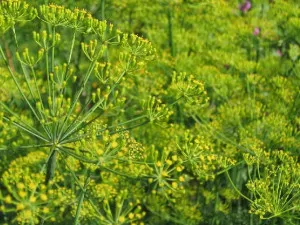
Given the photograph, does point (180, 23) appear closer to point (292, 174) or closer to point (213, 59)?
point (213, 59)

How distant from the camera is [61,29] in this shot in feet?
16.8

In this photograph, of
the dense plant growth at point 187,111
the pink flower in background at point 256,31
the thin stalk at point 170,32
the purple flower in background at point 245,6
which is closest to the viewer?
the dense plant growth at point 187,111

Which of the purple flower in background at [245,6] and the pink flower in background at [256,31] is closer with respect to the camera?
the pink flower in background at [256,31]

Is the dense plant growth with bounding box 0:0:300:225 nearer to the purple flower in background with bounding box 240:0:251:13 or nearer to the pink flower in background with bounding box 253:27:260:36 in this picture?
the pink flower in background with bounding box 253:27:260:36

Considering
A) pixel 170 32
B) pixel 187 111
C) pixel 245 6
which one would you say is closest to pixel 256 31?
pixel 170 32

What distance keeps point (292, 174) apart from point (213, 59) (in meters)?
1.66

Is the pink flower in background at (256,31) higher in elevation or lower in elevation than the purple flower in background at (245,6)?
higher

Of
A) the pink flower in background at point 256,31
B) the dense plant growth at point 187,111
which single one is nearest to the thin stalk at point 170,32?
the dense plant growth at point 187,111

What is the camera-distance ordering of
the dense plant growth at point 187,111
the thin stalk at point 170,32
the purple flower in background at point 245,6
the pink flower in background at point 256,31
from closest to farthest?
the dense plant growth at point 187,111 → the thin stalk at point 170,32 → the pink flower in background at point 256,31 → the purple flower in background at point 245,6

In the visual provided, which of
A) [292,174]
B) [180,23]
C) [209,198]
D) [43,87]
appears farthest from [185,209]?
[180,23]

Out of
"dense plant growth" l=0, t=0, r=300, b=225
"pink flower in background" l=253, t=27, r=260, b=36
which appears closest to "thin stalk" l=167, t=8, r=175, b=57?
"dense plant growth" l=0, t=0, r=300, b=225

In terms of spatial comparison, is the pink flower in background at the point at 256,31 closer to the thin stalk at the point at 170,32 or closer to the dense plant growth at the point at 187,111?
the dense plant growth at the point at 187,111

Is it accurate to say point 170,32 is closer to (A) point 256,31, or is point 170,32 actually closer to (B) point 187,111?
(B) point 187,111

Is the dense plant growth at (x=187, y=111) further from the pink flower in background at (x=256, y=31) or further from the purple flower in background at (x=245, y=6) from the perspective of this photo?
the purple flower in background at (x=245, y=6)
